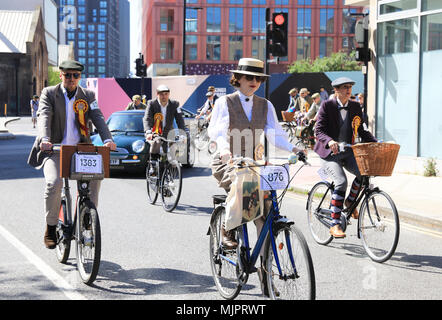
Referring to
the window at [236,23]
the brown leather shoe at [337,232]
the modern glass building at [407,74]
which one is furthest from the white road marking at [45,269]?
the window at [236,23]

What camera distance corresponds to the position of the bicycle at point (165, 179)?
29.4 ft

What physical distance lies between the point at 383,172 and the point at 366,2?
13485mm

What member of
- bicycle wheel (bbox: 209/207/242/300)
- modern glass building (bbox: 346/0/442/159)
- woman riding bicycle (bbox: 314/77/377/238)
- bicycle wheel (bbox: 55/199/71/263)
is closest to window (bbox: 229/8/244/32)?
modern glass building (bbox: 346/0/442/159)

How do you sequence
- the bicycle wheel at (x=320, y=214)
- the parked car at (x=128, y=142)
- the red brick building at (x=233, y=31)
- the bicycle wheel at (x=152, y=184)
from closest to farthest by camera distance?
1. the bicycle wheel at (x=320, y=214)
2. the bicycle wheel at (x=152, y=184)
3. the parked car at (x=128, y=142)
4. the red brick building at (x=233, y=31)

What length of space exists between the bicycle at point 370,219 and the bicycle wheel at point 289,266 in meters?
1.90

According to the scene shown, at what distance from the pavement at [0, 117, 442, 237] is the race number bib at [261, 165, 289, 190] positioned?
386 cm

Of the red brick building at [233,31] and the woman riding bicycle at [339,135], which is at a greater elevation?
the red brick building at [233,31]

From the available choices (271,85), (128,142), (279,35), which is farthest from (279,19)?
(271,85)

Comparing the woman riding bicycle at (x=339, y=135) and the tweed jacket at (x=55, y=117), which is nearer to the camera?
the tweed jacket at (x=55, y=117)

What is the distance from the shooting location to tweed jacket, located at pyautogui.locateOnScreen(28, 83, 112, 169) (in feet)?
18.2

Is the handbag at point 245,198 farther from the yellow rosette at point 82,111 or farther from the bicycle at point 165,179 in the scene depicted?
the bicycle at point 165,179

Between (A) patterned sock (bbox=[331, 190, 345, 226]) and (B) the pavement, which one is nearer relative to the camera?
(A) patterned sock (bbox=[331, 190, 345, 226])

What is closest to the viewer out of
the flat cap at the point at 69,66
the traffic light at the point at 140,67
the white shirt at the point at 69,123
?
the flat cap at the point at 69,66

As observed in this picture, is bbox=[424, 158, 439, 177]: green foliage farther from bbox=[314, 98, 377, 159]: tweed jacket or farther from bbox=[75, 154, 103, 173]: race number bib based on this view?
bbox=[75, 154, 103, 173]: race number bib
